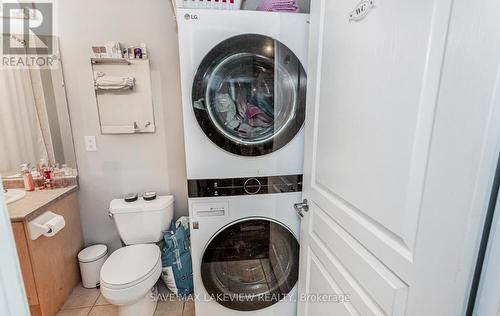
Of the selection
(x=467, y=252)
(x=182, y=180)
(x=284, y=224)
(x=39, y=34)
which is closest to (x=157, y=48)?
(x=39, y=34)

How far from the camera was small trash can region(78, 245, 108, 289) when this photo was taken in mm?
1844

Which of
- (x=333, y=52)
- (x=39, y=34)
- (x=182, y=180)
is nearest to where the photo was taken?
(x=333, y=52)

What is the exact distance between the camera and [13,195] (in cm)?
158

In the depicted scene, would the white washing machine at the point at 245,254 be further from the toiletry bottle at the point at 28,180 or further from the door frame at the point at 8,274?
the toiletry bottle at the point at 28,180

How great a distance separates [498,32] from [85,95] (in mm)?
2196

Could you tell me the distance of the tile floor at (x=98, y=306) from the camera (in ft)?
5.54

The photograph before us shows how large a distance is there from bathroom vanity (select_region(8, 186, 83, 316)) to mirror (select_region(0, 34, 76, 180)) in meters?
0.27

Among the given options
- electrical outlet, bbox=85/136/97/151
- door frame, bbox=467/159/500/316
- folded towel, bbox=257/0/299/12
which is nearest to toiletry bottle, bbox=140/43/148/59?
electrical outlet, bbox=85/136/97/151

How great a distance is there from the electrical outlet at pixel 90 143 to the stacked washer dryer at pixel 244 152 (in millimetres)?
1107

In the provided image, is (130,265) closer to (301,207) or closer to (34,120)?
(301,207)

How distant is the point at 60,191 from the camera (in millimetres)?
1744

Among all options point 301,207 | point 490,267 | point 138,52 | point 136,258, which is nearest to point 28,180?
point 136,258

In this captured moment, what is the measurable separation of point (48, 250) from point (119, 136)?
0.90 m

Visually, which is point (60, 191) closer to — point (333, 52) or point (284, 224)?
point (284, 224)
